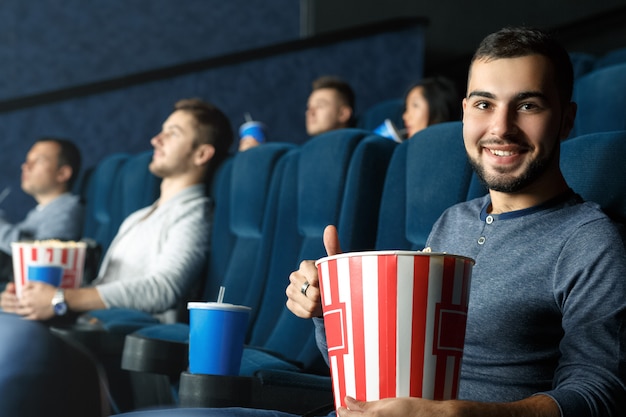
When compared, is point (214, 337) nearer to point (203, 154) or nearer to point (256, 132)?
point (203, 154)

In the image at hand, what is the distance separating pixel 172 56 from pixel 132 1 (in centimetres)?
21

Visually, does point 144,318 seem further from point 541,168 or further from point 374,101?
point 374,101

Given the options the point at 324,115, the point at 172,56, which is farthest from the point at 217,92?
the point at 324,115

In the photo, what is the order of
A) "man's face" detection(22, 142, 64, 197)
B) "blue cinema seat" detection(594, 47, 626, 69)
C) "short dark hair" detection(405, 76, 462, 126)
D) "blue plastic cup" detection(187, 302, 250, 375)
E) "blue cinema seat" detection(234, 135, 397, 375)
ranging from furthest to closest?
"man's face" detection(22, 142, 64, 197), "blue cinema seat" detection(594, 47, 626, 69), "short dark hair" detection(405, 76, 462, 126), "blue cinema seat" detection(234, 135, 397, 375), "blue plastic cup" detection(187, 302, 250, 375)

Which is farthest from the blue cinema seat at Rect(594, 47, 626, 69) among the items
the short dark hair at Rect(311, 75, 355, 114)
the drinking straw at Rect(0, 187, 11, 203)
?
the drinking straw at Rect(0, 187, 11, 203)

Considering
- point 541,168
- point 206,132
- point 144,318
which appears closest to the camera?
point 541,168

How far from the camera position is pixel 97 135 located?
2535 mm

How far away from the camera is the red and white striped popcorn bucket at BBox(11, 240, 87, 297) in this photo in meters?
1.24

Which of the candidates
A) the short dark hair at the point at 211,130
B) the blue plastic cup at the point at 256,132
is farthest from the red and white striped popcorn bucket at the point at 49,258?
the blue plastic cup at the point at 256,132

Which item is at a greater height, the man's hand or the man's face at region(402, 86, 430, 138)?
the man's face at region(402, 86, 430, 138)

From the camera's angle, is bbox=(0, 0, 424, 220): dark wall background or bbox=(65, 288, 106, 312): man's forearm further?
bbox=(0, 0, 424, 220): dark wall background

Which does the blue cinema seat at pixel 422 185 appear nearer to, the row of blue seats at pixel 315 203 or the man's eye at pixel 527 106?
the row of blue seats at pixel 315 203

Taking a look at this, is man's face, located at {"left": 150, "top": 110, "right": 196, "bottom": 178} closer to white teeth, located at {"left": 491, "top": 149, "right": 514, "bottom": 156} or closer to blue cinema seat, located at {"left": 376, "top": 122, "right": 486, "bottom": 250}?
blue cinema seat, located at {"left": 376, "top": 122, "right": 486, "bottom": 250}

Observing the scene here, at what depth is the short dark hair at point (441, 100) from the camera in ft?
5.32
